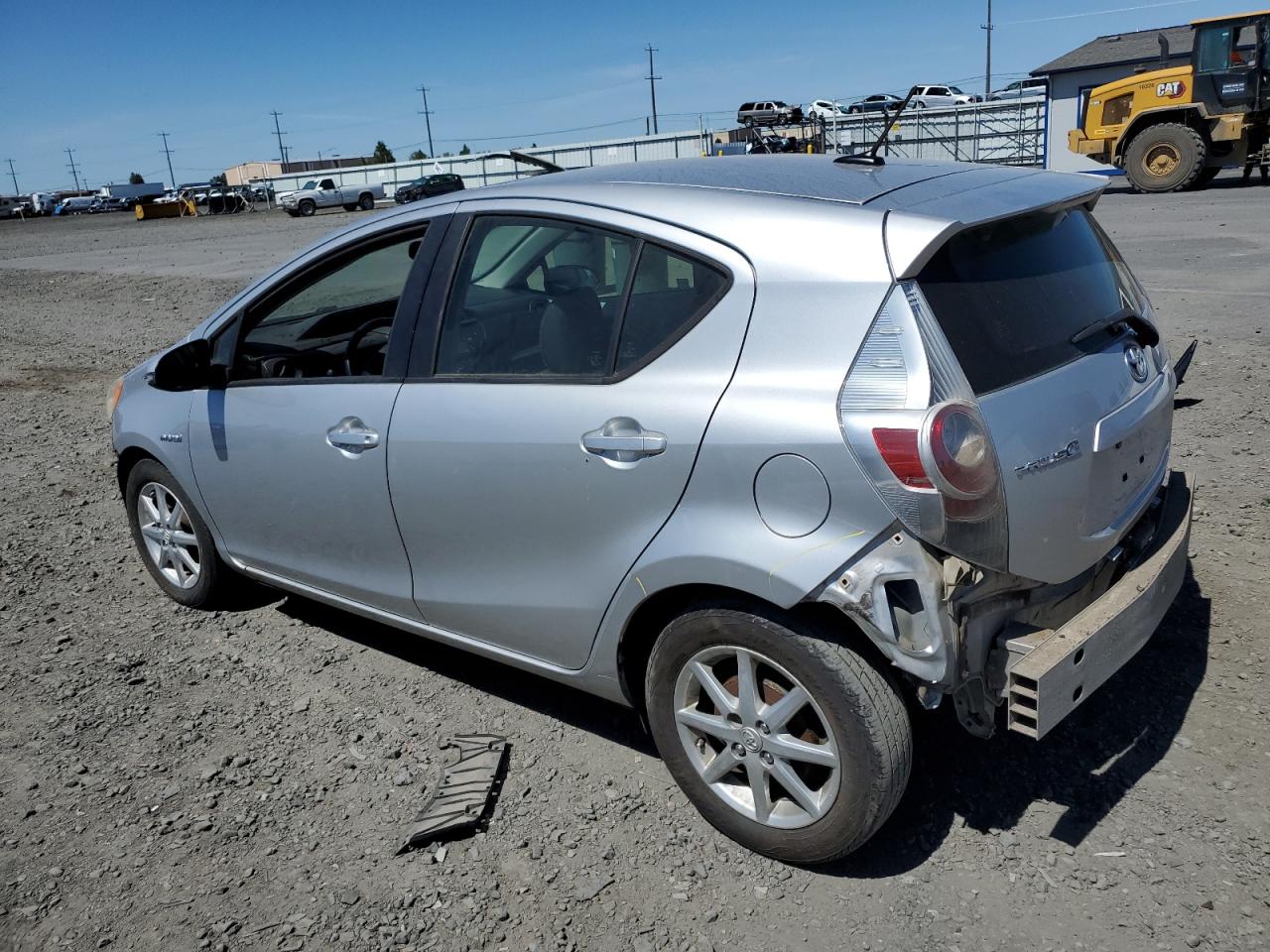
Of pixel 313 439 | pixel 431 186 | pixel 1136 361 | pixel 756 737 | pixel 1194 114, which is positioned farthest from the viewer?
pixel 431 186

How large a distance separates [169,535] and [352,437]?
167 centimetres

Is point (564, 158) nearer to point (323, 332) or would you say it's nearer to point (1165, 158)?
point (1165, 158)

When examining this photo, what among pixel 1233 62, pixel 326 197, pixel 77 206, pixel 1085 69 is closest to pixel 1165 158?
pixel 1233 62

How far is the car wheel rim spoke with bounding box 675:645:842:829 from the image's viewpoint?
2604mm

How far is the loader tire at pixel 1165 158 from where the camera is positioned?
21.3m

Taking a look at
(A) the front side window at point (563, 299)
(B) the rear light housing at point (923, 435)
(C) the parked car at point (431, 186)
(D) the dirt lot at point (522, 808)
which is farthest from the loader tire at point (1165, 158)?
→ (C) the parked car at point (431, 186)

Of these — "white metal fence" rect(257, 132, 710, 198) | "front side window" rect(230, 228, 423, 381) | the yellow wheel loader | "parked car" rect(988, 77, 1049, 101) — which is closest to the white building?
"parked car" rect(988, 77, 1049, 101)

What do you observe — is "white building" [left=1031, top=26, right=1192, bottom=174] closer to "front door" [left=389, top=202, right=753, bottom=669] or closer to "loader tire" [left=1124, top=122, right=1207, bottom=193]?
"loader tire" [left=1124, top=122, right=1207, bottom=193]

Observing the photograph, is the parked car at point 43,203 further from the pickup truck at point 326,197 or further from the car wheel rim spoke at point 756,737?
the car wheel rim spoke at point 756,737

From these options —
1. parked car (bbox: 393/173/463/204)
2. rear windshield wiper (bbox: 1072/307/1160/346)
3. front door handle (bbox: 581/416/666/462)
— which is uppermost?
rear windshield wiper (bbox: 1072/307/1160/346)

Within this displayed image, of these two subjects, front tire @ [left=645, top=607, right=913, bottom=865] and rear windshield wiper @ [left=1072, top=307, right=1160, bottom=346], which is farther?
rear windshield wiper @ [left=1072, top=307, right=1160, bottom=346]

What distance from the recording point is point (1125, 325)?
2936mm

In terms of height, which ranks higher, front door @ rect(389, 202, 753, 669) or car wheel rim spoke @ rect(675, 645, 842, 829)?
front door @ rect(389, 202, 753, 669)

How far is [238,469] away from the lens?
3.93 meters
